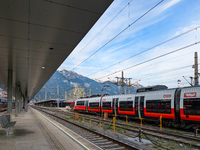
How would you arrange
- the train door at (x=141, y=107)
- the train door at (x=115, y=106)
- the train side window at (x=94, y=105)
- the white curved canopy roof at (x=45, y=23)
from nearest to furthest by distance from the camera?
1. the white curved canopy roof at (x=45, y=23)
2. the train door at (x=141, y=107)
3. the train door at (x=115, y=106)
4. the train side window at (x=94, y=105)

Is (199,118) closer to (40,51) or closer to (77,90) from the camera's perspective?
(40,51)

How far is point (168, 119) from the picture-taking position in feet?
45.2

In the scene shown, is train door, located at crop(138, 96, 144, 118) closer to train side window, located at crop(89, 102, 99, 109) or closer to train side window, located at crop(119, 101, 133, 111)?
train side window, located at crop(119, 101, 133, 111)

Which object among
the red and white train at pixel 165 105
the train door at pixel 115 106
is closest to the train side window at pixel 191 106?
the red and white train at pixel 165 105

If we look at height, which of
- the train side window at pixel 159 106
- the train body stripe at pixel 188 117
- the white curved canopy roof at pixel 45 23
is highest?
the white curved canopy roof at pixel 45 23

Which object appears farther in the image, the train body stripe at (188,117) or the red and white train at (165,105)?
the red and white train at (165,105)

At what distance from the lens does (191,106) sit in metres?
12.1

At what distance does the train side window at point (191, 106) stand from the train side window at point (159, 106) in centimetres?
151

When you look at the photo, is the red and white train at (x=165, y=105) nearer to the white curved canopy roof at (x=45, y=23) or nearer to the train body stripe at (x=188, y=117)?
the train body stripe at (x=188, y=117)

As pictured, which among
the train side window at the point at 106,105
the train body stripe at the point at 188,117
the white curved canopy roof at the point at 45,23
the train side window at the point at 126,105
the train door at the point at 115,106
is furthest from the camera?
the train side window at the point at 106,105

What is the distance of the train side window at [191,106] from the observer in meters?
→ 11.7

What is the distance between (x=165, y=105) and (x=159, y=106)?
0.64 m

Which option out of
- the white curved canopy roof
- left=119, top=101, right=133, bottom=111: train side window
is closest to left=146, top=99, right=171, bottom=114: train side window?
left=119, top=101, right=133, bottom=111: train side window

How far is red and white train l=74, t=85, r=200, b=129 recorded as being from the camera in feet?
39.5
